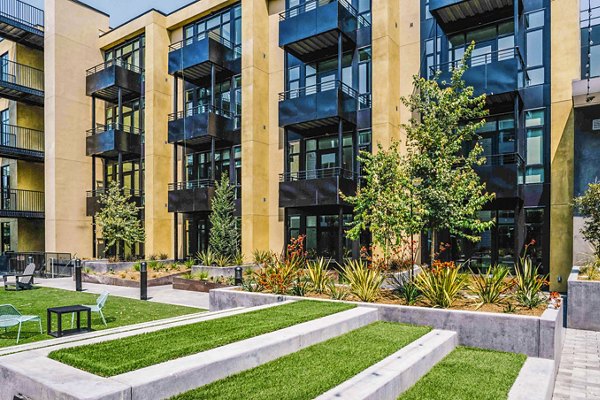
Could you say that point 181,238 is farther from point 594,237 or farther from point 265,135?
point 594,237

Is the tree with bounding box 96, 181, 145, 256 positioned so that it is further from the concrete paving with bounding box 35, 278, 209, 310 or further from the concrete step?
the concrete step

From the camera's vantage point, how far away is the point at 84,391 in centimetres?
475

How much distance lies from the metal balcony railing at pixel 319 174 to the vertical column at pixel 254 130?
1522 mm

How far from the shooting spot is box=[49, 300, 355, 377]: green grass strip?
573 cm

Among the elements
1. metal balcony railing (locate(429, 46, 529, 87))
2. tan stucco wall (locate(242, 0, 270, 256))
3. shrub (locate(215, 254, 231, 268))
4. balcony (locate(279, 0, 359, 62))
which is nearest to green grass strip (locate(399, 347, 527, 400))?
metal balcony railing (locate(429, 46, 529, 87))

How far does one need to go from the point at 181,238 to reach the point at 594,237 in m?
22.0

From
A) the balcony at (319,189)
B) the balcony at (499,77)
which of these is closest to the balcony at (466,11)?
the balcony at (499,77)

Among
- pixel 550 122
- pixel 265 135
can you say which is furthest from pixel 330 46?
pixel 550 122

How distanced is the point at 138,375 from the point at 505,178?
15.2 m


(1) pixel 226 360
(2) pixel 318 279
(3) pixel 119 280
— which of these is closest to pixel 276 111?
(3) pixel 119 280

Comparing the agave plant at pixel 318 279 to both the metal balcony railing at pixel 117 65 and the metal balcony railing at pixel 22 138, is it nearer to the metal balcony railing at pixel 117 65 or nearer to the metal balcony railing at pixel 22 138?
the metal balcony railing at pixel 117 65

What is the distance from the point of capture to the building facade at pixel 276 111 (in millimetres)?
16953

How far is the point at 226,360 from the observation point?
6.09m

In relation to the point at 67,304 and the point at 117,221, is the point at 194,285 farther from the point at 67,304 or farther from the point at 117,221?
the point at 117,221
